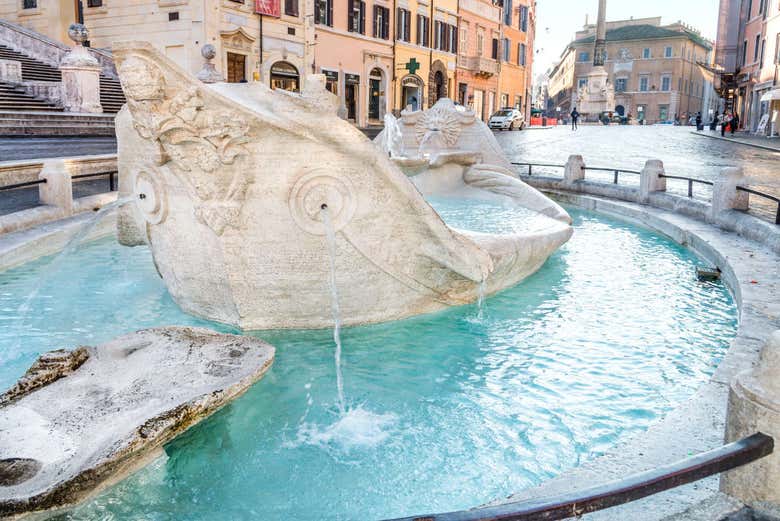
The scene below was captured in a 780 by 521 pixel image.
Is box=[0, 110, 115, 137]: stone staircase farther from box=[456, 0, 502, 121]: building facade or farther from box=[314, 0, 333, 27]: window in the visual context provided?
box=[456, 0, 502, 121]: building facade

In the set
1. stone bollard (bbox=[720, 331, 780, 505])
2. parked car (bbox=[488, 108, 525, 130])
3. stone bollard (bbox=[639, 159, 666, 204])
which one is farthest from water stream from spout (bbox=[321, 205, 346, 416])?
parked car (bbox=[488, 108, 525, 130])

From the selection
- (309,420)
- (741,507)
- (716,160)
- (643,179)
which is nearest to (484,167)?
(643,179)

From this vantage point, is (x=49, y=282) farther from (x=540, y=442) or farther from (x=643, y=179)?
(x=643, y=179)

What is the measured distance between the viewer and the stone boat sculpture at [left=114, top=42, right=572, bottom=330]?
3535 mm

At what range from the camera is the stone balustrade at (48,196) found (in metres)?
6.98

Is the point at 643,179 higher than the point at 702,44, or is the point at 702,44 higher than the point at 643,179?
the point at 702,44

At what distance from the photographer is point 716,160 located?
56.2ft

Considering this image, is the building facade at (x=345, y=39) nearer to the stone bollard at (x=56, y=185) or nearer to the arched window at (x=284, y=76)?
the arched window at (x=284, y=76)

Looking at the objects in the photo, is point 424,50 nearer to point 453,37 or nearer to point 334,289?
point 453,37

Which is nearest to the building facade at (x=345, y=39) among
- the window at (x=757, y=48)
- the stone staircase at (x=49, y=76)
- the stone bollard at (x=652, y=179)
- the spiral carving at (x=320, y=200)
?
the stone staircase at (x=49, y=76)

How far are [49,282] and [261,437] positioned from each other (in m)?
3.21

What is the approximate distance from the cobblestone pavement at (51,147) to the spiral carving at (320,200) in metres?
8.13

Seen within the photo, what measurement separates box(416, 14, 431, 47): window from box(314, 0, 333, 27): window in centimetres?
793

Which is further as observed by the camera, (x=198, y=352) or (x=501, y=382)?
(x=501, y=382)
